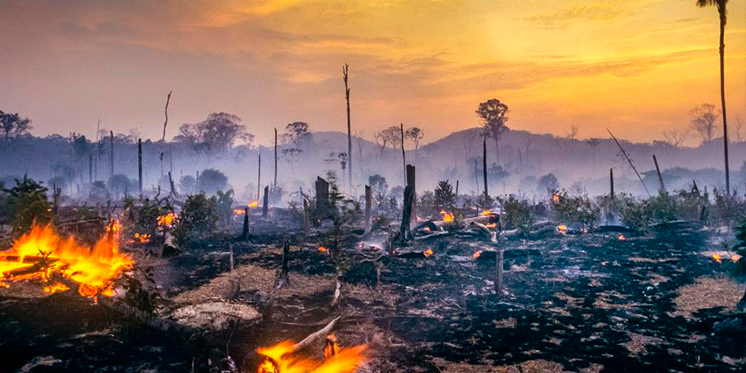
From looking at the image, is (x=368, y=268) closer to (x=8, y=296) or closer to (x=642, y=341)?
(x=642, y=341)

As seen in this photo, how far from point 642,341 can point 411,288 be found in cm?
597

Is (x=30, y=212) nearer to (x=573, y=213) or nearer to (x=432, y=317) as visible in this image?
(x=432, y=317)

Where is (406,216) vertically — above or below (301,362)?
above

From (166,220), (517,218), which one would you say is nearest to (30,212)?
(166,220)

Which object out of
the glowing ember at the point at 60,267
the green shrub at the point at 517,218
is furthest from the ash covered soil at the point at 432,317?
the green shrub at the point at 517,218

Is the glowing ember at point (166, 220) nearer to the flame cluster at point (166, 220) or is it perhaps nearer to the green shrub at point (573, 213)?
the flame cluster at point (166, 220)

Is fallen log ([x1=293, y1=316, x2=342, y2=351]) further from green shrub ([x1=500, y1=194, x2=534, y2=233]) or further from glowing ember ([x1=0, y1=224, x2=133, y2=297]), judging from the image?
green shrub ([x1=500, y1=194, x2=534, y2=233])

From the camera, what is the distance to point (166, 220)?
17.6m

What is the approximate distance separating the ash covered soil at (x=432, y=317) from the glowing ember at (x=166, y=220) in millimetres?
2242

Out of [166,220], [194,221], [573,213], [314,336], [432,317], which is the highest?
[166,220]

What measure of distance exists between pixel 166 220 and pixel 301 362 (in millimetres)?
13027

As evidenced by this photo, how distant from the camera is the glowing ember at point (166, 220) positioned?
1741 cm

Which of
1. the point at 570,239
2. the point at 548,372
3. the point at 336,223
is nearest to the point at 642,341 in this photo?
the point at 548,372

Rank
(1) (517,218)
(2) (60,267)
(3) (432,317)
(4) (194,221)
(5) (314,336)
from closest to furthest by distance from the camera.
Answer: (5) (314,336) → (3) (432,317) → (2) (60,267) → (4) (194,221) → (1) (517,218)
